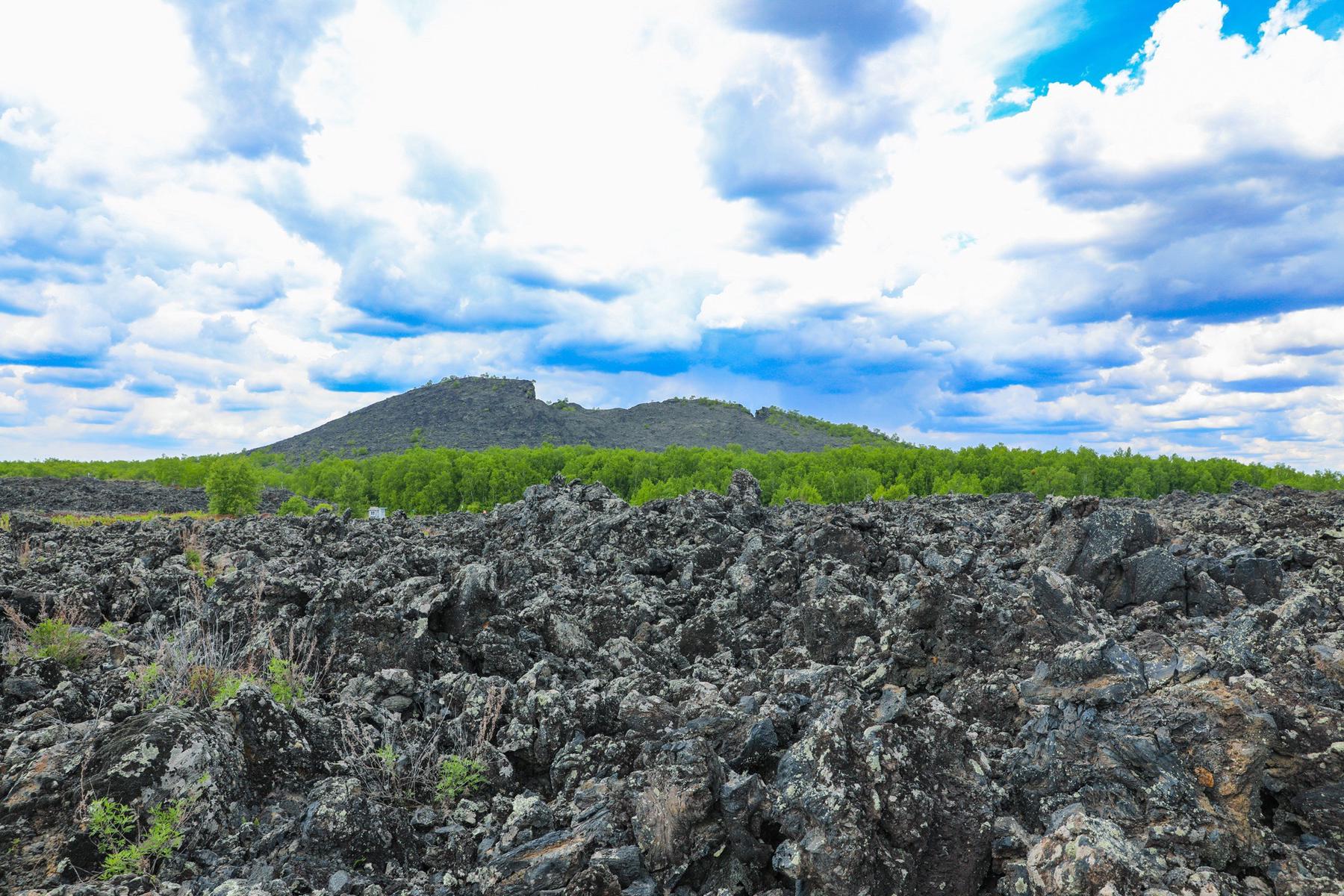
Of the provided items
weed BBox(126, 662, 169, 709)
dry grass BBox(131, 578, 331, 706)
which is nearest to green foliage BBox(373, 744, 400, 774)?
dry grass BBox(131, 578, 331, 706)

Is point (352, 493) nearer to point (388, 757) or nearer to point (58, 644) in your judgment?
point (58, 644)

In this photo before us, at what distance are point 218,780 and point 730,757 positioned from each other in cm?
441

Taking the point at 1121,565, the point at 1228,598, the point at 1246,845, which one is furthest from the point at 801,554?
the point at 1246,845

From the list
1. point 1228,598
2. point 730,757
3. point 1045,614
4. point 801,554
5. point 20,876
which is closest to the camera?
point 20,876

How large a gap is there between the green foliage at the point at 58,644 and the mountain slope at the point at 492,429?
152892mm

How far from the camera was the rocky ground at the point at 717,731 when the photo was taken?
5.37 meters

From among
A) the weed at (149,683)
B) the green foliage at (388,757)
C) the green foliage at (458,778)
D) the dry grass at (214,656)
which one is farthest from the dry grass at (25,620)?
the green foliage at (458,778)

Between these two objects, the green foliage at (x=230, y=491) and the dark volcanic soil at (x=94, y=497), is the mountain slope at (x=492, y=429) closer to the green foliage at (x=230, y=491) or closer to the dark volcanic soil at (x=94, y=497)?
the dark volcanic soil at (x=94, y=497)

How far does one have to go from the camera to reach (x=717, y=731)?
6.80 meters

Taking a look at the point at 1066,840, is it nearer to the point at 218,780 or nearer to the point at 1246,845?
the point at 1246,845

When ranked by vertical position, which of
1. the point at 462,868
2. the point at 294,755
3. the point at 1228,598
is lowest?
the point at 462,868

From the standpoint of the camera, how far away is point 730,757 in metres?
6.40

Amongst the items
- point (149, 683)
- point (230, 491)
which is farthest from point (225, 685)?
point (230, 491)

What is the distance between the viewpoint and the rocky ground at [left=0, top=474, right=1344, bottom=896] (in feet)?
17.6
